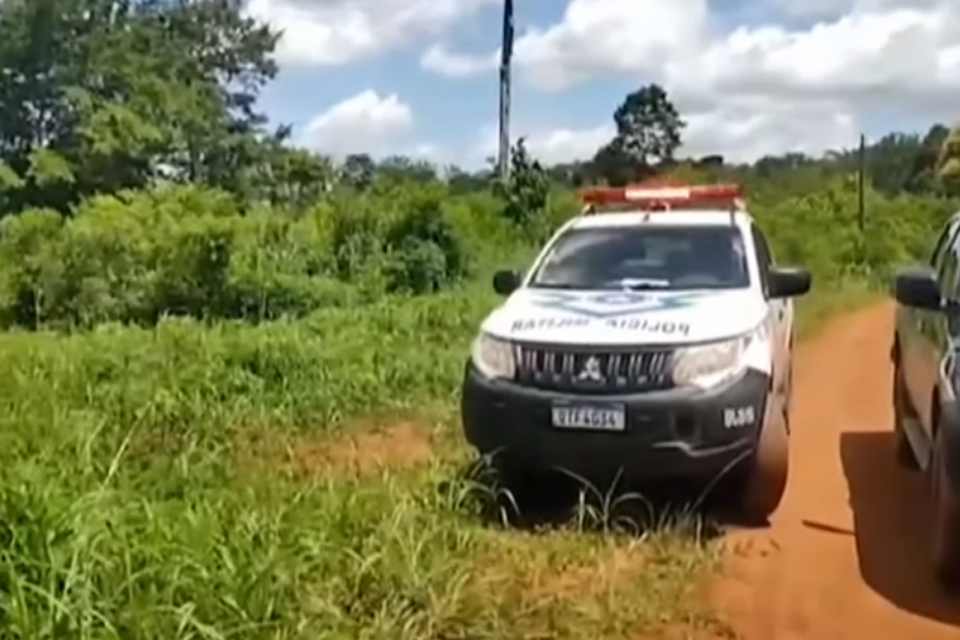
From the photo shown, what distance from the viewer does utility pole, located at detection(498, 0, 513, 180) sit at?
24719 millimetres

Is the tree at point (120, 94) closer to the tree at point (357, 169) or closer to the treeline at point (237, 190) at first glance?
the treeline at point (237, 190)

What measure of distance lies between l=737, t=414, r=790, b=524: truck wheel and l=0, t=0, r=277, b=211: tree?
115 ft

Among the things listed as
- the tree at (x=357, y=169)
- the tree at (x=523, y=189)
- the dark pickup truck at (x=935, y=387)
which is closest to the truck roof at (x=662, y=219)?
the dark pickup truck at (x=935, y=387)

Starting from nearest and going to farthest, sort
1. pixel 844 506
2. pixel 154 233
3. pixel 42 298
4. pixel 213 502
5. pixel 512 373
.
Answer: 1. pixel 213 502
2. pixel 512 373
3. pixel 844 506
4. pixel 42 298
5. pixel 154 233

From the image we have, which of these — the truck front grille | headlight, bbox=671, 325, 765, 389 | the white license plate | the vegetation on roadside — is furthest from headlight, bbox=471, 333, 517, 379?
headlight, bbox=671, 325, 765, 389

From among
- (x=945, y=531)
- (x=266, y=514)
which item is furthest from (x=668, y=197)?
(x=266, y=514)

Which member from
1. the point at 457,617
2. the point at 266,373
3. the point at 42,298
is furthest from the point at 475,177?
the point at 457,617

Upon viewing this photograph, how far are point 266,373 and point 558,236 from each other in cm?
344

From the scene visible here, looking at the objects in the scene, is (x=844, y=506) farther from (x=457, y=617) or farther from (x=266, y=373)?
(x=266, y=373)

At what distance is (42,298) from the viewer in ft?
72.7

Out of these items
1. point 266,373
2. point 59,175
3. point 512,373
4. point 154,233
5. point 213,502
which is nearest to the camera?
point 213,502

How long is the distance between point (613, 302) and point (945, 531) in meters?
2.24

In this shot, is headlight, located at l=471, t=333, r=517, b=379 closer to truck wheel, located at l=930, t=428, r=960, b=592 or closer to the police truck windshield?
the police truck windshield

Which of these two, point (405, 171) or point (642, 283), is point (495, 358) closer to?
point (642, 283)
